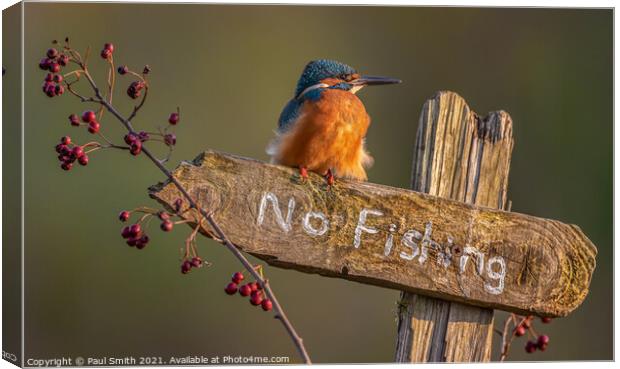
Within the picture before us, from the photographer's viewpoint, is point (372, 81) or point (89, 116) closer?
point (89, 116)

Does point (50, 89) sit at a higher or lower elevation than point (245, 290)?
higher

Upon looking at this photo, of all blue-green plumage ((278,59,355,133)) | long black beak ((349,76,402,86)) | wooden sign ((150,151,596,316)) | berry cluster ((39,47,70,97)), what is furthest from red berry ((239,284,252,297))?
long black beak ((349,76,402,86))

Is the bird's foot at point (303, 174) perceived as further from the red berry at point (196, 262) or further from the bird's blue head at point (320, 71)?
the bird's blue head at point (320, 71)

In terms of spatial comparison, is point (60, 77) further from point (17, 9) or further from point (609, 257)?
point (609, 257)

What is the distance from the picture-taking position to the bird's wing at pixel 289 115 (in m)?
3.60

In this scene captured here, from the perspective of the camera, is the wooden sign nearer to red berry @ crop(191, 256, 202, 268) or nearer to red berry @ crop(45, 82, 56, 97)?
red berry @ crop(191, 256, 202, 268)

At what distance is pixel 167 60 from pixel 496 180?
2.88 m

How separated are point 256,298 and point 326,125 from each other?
3.87 feet

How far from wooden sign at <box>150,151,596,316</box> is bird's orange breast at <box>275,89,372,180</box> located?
52 centimetres

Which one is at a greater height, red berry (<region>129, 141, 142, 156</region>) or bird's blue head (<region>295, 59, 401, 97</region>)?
bird's blue head (<region>295, 59, 401, 97</region>)

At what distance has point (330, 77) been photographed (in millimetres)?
3799

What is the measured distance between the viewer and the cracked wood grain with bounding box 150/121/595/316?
8.68 feet

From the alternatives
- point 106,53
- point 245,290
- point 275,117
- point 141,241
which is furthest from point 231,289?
point 275,117

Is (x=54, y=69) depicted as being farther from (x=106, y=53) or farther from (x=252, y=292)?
(x=252, y=292)
